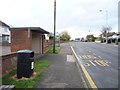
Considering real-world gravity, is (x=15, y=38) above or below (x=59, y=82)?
above

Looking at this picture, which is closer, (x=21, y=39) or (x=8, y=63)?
(x=8, y=63)

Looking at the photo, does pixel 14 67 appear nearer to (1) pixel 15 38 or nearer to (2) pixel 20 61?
(2) pixel 20 61

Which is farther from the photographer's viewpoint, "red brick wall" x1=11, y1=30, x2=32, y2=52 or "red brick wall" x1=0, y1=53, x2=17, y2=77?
"red brick wall" x1=11, y1=30, x2=32, y2=52

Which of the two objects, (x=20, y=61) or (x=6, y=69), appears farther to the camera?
(x=6, y=69)

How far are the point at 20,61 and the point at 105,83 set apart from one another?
3.78 m

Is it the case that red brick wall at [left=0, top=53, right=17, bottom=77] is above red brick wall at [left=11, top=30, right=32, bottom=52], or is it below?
below

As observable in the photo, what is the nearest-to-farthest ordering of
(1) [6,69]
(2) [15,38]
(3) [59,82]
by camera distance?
(3) [59,82] < (1) [6,69] < (2) [15,38]

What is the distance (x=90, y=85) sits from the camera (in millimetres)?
5305

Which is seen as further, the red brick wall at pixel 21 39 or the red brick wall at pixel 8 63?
the red brick wall at pixel 21 39

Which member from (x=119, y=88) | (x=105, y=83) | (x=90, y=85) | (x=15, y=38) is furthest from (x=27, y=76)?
(x=15, y=38)

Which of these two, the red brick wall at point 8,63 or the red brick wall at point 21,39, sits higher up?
the red brick wall at point 21,39

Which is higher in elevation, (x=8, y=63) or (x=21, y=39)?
(x=21, y=39)

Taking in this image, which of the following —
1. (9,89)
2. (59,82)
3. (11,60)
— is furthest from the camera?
(11,60)

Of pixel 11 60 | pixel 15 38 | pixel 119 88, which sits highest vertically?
pixel 15 38
